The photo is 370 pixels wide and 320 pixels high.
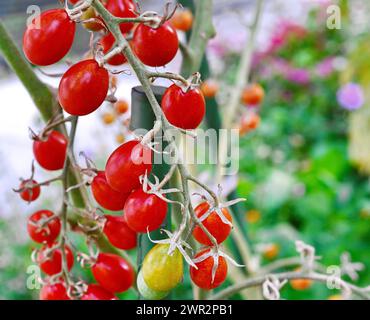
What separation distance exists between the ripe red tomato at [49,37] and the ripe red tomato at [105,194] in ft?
0.28

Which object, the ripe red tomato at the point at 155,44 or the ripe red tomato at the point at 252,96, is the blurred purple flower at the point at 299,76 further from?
the ripe red tomato at the point at 155,44

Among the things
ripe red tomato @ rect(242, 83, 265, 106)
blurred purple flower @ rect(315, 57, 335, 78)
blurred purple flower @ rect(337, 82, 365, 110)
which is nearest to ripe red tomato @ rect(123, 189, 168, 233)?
ripe red tomato @ rect(242, 83, 265, 106)

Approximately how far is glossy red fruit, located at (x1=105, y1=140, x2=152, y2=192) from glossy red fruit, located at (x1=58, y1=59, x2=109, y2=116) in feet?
0.10

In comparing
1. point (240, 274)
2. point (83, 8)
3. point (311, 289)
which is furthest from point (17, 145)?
point (83, 8)

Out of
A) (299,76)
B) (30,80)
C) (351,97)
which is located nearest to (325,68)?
(299,76)

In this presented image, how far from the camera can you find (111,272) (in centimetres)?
44

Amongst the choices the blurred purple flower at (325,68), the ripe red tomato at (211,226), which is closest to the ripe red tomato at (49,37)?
the ripe red tomato at (211,226)

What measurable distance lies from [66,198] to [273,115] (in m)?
1.82

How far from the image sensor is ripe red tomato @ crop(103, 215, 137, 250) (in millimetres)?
424

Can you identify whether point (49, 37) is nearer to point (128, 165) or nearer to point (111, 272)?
point (128, 165)

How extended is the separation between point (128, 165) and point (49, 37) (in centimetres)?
9

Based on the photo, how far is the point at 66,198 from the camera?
1.32 ft

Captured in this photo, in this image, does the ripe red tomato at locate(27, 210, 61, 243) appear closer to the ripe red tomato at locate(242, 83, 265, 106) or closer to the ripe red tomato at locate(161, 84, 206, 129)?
the ripe red tomato at locate(161, 84, 206, 129)
